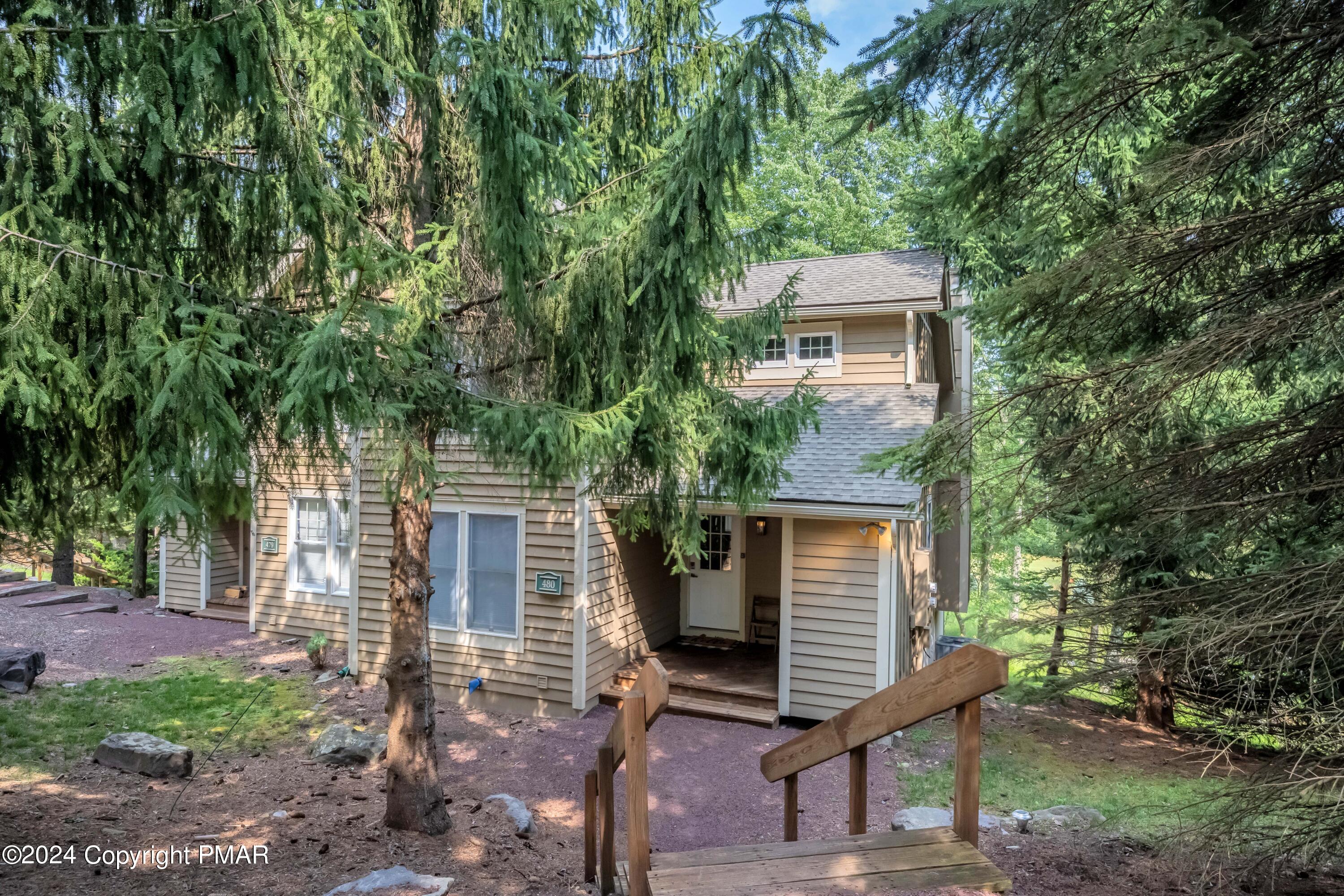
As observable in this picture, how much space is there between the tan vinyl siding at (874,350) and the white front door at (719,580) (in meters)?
2.88

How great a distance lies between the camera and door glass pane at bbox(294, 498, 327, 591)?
1158cm

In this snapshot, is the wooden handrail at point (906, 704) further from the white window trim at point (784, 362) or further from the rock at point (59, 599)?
the rock at point (59, 599)

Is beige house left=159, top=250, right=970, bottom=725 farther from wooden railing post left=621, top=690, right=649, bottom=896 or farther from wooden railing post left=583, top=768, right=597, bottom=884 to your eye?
wooden railing post left=621, top=690, right=649, bottom=896

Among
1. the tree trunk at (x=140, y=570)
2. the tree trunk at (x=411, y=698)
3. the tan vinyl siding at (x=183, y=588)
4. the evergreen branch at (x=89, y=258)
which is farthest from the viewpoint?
the tree trunk at (x=140, y=570)

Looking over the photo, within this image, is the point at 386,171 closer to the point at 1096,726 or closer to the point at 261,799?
the point at 261,799

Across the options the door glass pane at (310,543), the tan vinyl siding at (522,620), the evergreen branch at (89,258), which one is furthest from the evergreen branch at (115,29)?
the door glass pane at (310,543)

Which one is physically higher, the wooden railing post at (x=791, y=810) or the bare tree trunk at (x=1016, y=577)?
the wooden railing post at (x=791, y=810)

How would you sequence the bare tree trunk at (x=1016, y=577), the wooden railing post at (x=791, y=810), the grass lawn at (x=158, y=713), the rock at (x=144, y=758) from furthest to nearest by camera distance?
the bare tree trunk at (x=1016, y=577)
the grass lawn at (x=158, y=713)
the rock at (x=144, y=758)
the wooden railing post at (x=791, y=810)

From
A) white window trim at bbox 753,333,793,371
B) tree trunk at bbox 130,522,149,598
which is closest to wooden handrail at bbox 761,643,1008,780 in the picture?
white window trim at bbox 753,333,793,371

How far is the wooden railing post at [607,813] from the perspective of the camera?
3.66 m

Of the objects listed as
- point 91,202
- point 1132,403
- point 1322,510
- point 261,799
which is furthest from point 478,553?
point 1322,510

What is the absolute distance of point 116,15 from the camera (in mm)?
3422

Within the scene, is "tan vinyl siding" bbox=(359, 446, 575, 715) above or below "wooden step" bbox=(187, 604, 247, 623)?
above

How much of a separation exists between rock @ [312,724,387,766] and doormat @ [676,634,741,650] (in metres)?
4.87
